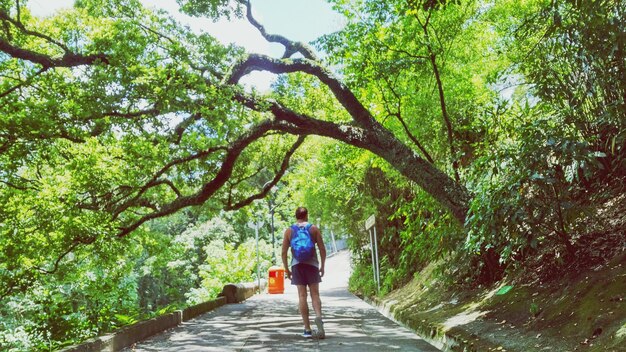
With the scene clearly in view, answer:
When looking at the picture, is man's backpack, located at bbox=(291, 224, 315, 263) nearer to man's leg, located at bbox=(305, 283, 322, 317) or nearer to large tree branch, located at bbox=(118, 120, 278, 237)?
man's leg, located at bbox=(305, 283, 322, 317)

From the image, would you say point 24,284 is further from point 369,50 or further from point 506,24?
point 506,24

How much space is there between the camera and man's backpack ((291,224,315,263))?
6.78 m

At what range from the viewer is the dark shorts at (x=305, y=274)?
22.2 ft

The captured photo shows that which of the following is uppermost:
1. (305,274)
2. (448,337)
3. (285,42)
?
(285,42)

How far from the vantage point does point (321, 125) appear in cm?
894

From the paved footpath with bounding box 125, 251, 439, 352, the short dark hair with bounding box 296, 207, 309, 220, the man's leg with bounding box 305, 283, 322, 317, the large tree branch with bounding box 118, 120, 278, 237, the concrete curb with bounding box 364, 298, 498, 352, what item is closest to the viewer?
the concrete curb with bounding box 364, 298, 498, 352

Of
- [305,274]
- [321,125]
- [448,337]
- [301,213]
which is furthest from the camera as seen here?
[321,125]

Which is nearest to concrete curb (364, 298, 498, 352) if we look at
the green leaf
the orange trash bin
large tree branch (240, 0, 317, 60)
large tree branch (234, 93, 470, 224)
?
the green leaf

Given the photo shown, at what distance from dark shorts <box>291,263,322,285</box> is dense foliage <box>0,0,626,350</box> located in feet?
7.03

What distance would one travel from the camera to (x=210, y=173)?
1145cm

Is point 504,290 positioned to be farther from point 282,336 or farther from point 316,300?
point 282,336

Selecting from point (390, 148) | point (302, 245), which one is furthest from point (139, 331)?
point (390, 148)

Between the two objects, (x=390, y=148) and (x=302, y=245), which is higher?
(x=390, y=148)

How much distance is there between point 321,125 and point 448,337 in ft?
14.7
